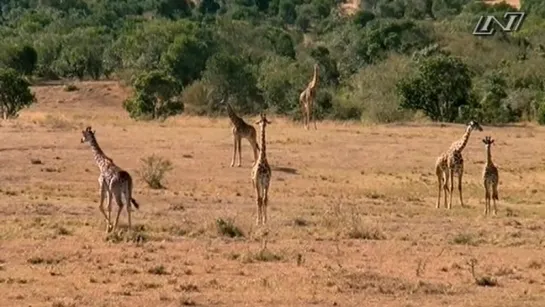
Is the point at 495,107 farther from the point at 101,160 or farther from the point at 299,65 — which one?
the point at 101,160

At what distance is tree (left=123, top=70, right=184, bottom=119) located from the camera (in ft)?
168

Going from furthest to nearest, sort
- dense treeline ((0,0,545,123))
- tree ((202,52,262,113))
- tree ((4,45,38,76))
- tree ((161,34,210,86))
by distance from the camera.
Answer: tree ((4,45,38,76)) < tree ((161,34,210,86)) < tree ((202,52,262,113)) < dense treeline ((0,0,545,123))

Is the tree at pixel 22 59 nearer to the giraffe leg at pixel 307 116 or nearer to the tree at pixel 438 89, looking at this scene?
the tree at pixel 438 89

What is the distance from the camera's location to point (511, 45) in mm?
80500

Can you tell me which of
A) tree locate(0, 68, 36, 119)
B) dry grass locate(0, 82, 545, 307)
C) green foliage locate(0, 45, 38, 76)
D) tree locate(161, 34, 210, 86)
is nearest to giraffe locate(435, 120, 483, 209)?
dry grass locate(0, 82, 545, 307)

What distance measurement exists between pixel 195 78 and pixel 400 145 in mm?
35733

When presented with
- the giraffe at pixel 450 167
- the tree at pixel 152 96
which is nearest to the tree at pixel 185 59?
the tree at pixel 152 96

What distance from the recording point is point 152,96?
5250 centimetres

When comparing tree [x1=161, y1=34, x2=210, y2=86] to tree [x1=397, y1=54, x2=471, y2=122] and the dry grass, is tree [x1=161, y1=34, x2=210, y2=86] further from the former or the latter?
the dry grass

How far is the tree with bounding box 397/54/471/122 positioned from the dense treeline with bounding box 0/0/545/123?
0.05 metres

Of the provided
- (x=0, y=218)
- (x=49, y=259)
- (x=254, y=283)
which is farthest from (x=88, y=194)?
(x=254, y=283)

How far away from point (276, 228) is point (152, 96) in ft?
109

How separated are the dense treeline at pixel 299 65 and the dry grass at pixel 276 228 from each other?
12.8 meters

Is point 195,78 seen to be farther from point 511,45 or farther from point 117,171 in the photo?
point 117,171
